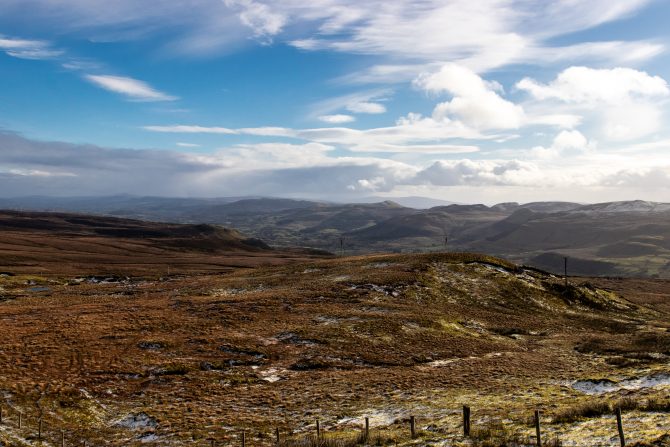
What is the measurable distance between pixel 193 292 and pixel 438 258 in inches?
1872

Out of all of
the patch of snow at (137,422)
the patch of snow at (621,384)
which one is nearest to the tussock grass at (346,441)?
the patch of snow at (137,422)

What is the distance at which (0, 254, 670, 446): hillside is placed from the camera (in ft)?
76.1

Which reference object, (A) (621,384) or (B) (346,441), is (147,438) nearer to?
(B) (346,441)

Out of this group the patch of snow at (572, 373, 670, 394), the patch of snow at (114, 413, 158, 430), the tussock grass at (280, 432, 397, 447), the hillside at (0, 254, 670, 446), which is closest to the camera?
the tussock grass at (280, 432, 397, 447)

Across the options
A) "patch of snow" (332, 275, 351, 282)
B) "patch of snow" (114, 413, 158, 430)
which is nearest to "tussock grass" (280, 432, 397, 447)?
"patch of snow" (114, 413, 158, 430)

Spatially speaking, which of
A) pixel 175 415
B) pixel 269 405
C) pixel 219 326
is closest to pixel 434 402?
pixel 269 405

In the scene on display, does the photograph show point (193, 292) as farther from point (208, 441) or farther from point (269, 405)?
point (208, 441)

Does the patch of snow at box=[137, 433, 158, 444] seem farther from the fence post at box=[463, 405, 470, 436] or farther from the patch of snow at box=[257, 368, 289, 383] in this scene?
the fence post at box=[463, 405, 470, 436]

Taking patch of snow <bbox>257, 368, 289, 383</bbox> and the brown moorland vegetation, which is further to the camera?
patch of snow <bbox>257, 368, 289, 383</bbox>

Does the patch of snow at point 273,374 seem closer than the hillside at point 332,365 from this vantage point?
No

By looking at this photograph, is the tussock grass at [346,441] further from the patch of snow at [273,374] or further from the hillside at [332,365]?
the patch of snow at [273,374]

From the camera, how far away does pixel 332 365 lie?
37.4m

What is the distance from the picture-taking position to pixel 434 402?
2762 cm

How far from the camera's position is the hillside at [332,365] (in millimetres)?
23188
